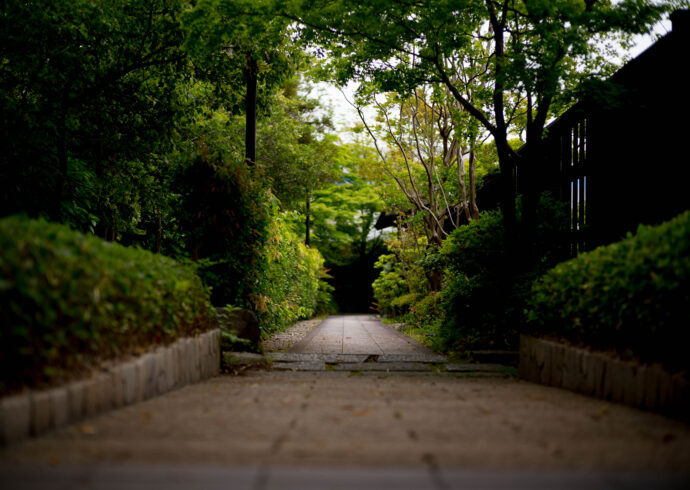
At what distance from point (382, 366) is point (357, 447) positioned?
483cm

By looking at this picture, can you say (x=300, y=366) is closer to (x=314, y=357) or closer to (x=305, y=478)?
(x=314, y=357)

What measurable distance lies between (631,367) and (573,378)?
3.27 feet

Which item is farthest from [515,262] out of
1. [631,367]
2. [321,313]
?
[321,313]

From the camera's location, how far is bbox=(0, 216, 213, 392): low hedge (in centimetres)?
262

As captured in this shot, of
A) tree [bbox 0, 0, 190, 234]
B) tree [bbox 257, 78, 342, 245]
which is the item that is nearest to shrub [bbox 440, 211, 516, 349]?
tree [bbox 0, 0, 190, 234]

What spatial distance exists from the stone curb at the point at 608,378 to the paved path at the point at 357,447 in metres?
0.14

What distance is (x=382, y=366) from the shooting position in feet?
23.6

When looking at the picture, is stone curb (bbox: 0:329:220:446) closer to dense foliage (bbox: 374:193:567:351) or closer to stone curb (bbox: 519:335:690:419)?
stone curb (bbox: 519:335:690:419)

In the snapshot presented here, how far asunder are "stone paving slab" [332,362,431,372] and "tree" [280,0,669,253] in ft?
7.95

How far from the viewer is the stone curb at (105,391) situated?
252 centimetres

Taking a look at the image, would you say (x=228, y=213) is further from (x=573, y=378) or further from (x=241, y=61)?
(x=573, y=378)

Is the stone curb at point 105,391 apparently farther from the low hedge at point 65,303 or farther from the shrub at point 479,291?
the shrub at point 479,291

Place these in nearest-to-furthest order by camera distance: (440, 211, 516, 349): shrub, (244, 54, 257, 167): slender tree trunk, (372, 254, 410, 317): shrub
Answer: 1. (440, 211, 516, 349): shrub
2. (244, 54, 257, 167): slender tree trunk
3. (372, 254, 410, 317): shrub

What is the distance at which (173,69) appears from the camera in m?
8.98
